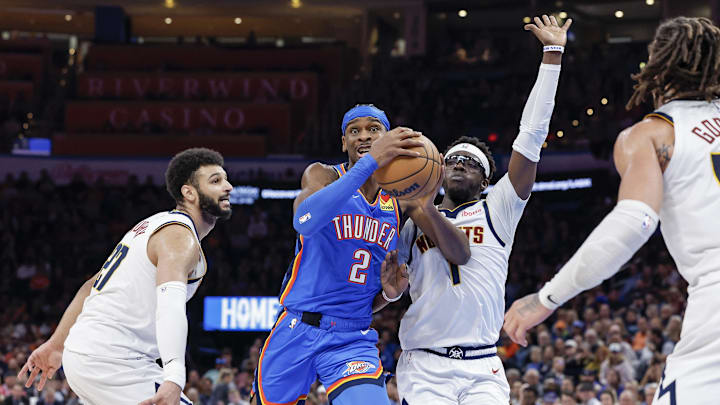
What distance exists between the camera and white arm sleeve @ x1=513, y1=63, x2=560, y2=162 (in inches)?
191

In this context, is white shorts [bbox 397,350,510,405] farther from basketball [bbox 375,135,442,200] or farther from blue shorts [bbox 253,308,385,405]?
basketball [bbox 375,135,442,200]

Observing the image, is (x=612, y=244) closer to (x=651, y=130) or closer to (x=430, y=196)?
(x=651, y=130)

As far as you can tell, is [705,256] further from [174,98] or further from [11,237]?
[174,98]

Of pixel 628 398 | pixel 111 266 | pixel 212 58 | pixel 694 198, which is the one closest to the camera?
pixel 694 198

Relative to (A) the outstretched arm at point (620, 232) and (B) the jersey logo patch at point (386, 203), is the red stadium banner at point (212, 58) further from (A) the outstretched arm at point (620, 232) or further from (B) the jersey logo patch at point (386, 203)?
(A) the outstretched arm at point (620, 232)

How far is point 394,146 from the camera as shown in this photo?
15.5 ft

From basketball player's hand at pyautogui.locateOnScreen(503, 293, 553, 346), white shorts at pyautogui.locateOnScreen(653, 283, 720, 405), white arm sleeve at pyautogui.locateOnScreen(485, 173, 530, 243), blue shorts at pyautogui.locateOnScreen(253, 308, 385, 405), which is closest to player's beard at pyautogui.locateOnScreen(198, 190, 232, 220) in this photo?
blue shorts at pyautogui.locateOnScreen(253, 308, 385, 405)

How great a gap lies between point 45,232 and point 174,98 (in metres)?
6.04

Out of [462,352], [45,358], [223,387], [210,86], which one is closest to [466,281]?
[462,352]

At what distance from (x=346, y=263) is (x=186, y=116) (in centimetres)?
2123

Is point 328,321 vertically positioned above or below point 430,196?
below

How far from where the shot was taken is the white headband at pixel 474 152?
5.56 meters

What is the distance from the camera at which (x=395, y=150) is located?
4.70 meters

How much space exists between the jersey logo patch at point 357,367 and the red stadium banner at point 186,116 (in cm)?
2052
